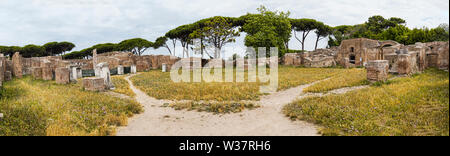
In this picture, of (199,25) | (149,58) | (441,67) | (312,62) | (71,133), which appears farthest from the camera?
(199,25)

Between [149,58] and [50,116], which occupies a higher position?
[149,58]

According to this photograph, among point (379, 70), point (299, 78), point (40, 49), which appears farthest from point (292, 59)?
Answer: point (40, 49)

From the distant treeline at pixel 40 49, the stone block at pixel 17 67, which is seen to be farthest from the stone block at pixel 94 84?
the distant treeline at pixel 40 49

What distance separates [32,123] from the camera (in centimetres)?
658

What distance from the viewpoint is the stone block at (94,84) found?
13.1 m

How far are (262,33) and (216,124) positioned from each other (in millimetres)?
27510

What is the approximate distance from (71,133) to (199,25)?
3832 centimetres

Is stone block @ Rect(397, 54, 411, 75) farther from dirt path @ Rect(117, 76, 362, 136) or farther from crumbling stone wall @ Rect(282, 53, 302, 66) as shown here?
crumbling stone wall @ Rect(282, 53, 302, 66)

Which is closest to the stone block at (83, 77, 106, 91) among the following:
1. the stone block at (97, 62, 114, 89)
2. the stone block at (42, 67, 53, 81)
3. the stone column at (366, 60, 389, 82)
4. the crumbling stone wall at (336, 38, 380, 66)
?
the stone block at (97, 62, 114, 89)

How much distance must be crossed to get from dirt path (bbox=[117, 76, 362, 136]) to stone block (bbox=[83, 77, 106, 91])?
5.45m

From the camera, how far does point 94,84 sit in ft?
42.9

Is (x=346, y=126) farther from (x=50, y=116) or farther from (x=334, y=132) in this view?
(x=50, y=116)
